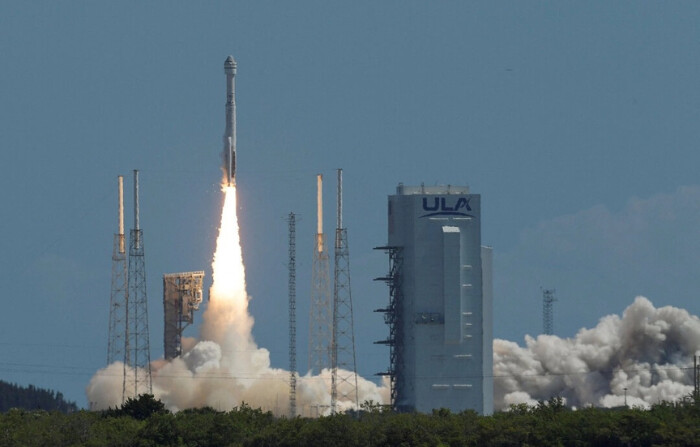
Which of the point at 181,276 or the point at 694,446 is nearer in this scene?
the point at 694,446

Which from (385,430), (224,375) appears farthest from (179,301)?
(385,430)

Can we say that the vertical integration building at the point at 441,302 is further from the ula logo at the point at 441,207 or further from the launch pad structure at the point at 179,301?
the launch pad structure at the point at 179,301

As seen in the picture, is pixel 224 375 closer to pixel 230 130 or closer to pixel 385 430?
pixel 230 130

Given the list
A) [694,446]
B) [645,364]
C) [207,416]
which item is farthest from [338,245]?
[694,446]

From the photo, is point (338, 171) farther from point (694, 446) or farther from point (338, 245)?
point (694, 446)

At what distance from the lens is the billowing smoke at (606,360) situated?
15725 cm

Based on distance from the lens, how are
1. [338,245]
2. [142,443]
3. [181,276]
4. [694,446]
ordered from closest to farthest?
[694,446]
[142,443]
[338,245]
[181,276]

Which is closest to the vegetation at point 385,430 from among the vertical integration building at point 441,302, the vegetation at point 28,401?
the vertical integration building at point 441,302

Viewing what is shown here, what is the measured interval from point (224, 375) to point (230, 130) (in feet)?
51.9

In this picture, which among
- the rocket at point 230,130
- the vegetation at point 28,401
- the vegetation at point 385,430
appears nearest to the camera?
the vegetation at point 385,430

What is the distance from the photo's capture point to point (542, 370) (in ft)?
526

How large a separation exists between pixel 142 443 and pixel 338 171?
3495cm

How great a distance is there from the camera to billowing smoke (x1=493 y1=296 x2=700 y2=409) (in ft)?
516

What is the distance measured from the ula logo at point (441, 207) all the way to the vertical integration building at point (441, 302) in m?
0.06
